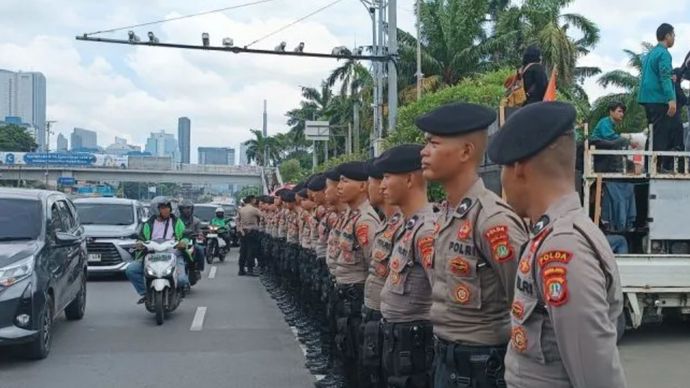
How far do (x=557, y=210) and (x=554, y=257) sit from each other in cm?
21

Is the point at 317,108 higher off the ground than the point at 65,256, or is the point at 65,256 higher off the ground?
the point at 317,108

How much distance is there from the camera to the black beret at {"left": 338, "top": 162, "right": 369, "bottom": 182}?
20.3ft

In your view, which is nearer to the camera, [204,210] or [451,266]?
[451,266]

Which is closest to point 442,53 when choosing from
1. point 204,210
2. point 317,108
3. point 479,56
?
point 479,56

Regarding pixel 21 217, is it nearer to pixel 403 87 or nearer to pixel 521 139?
pixel 521 139

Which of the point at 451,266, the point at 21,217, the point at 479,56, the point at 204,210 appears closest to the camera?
the point at 451,266

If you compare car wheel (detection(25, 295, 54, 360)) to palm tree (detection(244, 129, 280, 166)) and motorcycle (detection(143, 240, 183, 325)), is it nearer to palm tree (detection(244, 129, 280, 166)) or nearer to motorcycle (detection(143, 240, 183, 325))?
motorcycle (detection(143, 240, 183, 325))

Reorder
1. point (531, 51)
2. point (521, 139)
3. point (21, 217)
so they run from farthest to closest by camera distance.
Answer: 1. point (21, 217)
2. point (531, 51)
3. point (521, 139)

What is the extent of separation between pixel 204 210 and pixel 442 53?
46.3 feet

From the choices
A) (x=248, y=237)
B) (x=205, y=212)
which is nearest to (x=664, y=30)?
(x=248, y=237)

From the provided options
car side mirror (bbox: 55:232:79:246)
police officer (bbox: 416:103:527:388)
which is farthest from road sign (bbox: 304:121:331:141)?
police officer (bbox: 416:103:527:388)

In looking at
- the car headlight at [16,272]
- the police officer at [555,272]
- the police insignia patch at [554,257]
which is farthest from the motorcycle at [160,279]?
the police insignia patch at [554,257]

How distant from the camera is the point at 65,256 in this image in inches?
344

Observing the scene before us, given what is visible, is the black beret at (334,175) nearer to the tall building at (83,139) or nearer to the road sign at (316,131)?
the road sign at (316,131)
